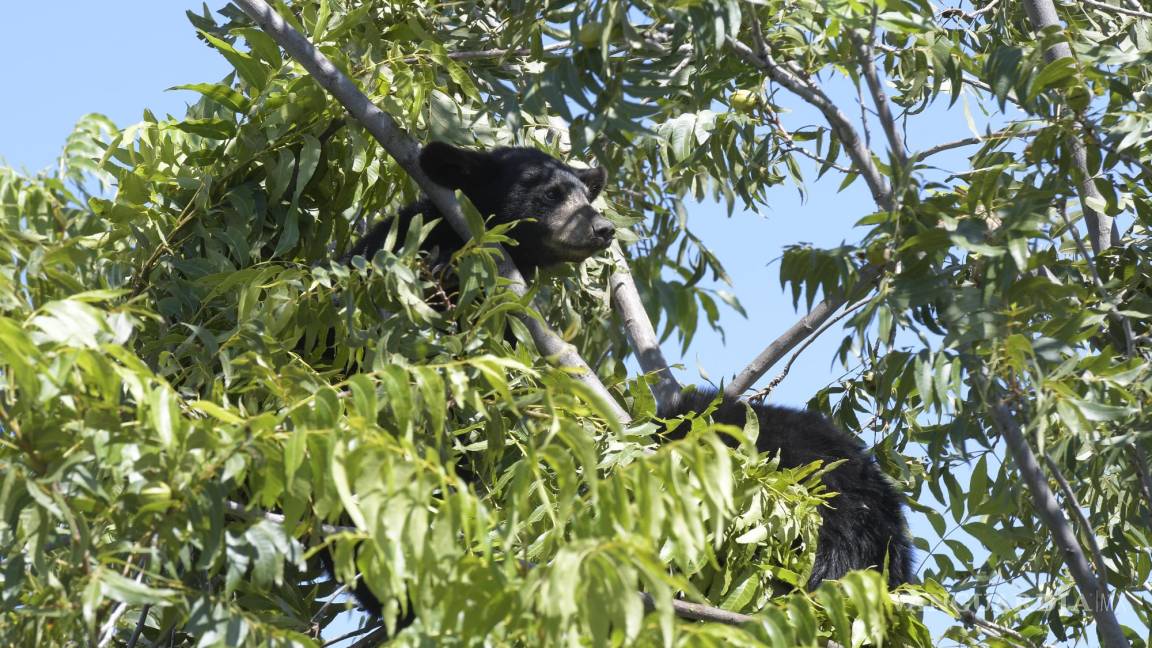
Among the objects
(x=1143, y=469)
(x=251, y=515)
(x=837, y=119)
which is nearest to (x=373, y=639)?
(x=251, y=515)

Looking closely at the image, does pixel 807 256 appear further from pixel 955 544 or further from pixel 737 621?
pixel 955 544

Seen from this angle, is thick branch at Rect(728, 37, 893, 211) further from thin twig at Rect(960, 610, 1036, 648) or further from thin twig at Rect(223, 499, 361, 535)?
thin twig at Rect(223, 499, 361, 535)

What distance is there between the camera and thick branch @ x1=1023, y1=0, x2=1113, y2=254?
12.4ft

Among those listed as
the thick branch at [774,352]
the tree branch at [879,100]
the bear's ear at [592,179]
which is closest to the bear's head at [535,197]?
the bear's ear at [592,179]

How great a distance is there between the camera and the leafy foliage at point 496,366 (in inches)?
91.9

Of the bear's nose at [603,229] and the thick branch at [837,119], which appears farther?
the bear's nose at [603,229]

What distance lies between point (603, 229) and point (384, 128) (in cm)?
153

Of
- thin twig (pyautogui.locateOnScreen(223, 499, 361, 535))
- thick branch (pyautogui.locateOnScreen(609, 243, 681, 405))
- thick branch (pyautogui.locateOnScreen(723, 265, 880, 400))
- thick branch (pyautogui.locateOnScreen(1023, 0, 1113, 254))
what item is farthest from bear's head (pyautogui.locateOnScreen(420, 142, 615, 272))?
thin twig (pyautogui.locateOnScreen(223, 499, 361, 535))

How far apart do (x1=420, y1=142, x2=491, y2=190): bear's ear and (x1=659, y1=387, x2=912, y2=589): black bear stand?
50.5 inches

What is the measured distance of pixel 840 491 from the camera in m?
4.75

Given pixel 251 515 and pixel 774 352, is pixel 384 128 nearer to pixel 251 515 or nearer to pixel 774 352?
pixel 774 352

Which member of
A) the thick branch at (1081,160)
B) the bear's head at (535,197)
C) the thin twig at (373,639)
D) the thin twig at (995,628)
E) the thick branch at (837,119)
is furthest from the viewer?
the bear's head at (535,197)

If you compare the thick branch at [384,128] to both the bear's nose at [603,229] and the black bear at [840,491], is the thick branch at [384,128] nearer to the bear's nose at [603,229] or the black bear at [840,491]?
the black bear at [840,491]

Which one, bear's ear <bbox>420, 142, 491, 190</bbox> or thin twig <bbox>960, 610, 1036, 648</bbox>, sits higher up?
bear's ear <bbox>420, 142, 491, 190</bbox>
